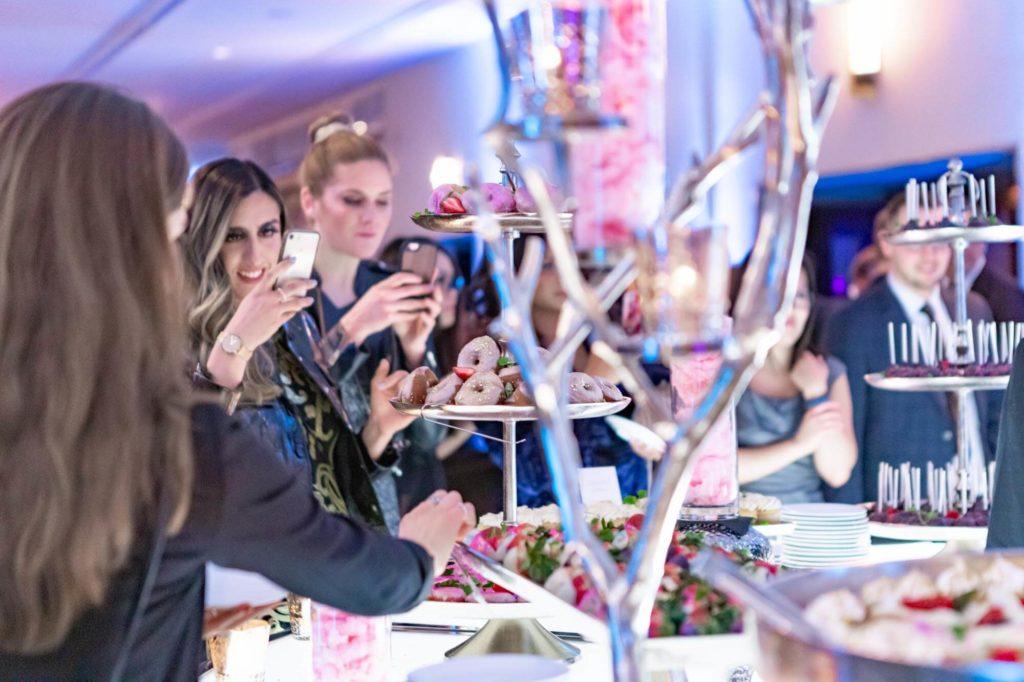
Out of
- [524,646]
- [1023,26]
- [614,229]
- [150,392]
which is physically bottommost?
[524,646]

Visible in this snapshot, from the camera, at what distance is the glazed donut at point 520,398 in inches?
82.7

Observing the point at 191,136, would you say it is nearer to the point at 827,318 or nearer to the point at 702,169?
the point at 827,318

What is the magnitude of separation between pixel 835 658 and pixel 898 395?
370 centimetres

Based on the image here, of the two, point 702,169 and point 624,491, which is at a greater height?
point 702,169

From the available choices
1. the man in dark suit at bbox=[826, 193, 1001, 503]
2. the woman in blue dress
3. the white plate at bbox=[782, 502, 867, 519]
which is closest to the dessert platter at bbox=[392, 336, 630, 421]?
the white plate at bbox=[782, 502, 867, 519]

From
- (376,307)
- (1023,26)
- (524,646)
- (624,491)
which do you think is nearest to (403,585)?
(524,646)

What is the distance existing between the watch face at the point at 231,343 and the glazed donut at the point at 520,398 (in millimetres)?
693

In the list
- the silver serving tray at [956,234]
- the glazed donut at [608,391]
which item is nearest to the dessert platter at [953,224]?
the silver serving tray at [956,234]

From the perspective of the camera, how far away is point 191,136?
551 inches

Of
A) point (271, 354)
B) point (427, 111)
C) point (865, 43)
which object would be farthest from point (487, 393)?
point (427, 111)

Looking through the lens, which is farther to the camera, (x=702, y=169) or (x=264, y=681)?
(x=264, y=681)

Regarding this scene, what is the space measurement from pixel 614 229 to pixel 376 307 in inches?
88.3

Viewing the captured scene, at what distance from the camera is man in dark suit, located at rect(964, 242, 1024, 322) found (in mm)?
4832

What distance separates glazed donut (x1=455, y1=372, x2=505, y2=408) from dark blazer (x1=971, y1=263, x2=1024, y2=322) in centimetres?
324
